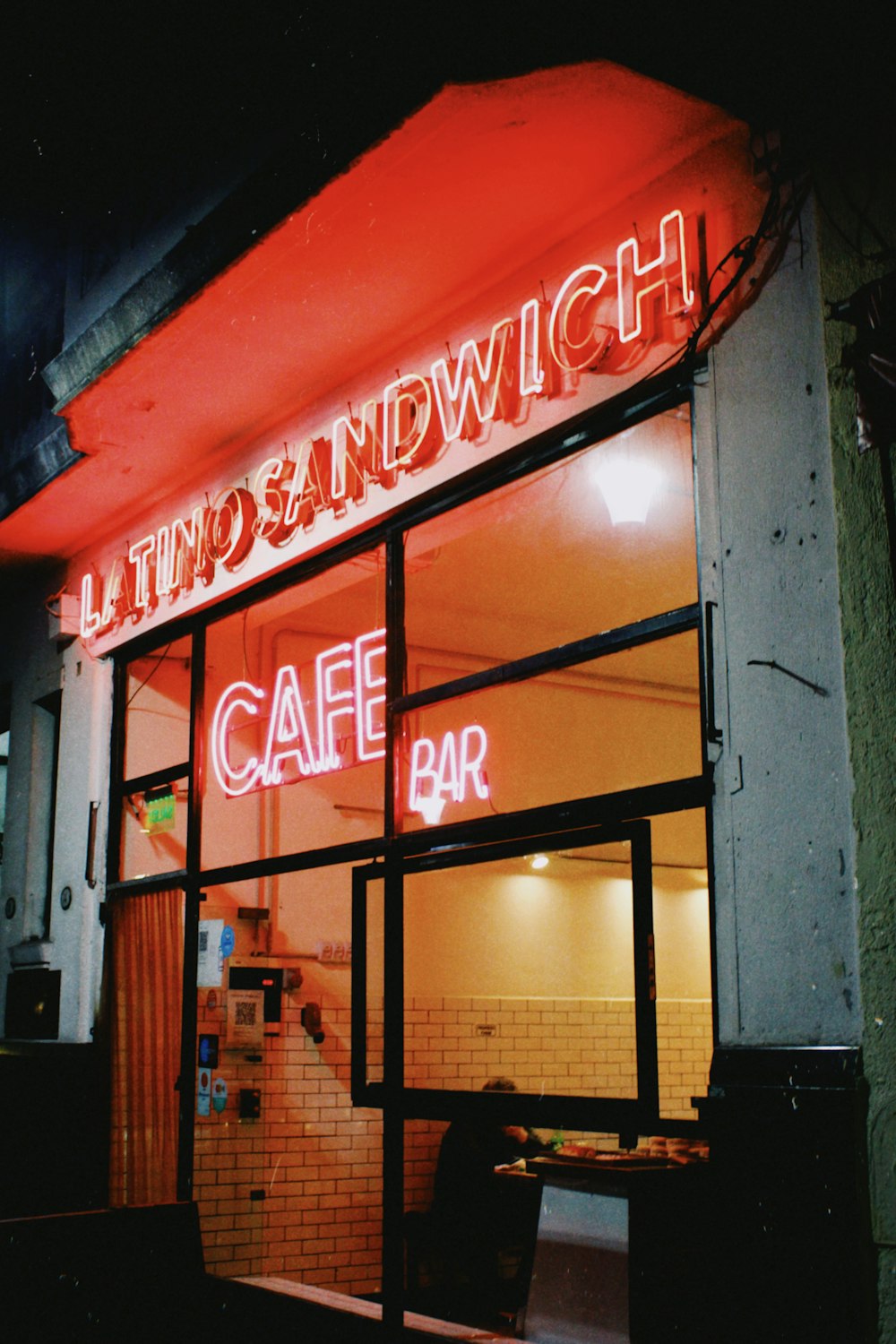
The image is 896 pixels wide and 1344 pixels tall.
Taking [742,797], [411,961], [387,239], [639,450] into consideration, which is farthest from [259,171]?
[411,961]

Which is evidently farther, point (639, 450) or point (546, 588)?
point (546, 588)

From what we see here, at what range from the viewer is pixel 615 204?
200 inches

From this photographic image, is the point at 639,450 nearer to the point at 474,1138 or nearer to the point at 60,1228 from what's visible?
the point at 60,1228

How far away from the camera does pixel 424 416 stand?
19.1 ft

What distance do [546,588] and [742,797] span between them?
4643 millimetres

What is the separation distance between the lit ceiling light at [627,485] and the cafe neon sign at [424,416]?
0.74 meters

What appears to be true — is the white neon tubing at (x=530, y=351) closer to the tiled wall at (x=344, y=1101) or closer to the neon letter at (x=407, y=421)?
the neon letter at (x=407, y=421)

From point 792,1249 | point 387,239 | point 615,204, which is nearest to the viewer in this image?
point 792,1249

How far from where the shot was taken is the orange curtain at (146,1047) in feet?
24.3

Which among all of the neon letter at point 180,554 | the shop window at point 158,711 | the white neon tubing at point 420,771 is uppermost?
the neon letter at point 180,554

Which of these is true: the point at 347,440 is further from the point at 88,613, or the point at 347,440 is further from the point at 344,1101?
the point at 344,1101

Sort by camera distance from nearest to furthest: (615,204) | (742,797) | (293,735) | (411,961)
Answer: (742,797) < (615,204) < (293,735) < (411,961)

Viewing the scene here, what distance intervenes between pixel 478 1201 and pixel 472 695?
3.40 m

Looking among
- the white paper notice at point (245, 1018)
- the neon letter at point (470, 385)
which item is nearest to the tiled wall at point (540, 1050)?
the white paper notice at point (245, 1018)
